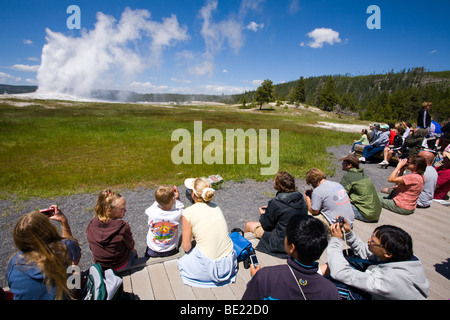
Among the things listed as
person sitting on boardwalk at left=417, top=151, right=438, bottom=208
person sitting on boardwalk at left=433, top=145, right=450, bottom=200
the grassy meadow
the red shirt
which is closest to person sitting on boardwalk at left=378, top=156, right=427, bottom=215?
the red shirt

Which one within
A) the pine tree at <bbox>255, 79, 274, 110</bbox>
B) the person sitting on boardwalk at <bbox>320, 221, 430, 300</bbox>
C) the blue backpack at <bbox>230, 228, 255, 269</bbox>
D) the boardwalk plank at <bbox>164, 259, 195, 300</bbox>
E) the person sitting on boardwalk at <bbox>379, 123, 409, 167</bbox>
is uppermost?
the pine tree at <bbox>255, 79, 274, 110</bbox>

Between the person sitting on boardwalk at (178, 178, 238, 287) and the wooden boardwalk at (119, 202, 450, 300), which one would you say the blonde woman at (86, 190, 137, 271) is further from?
the person sitting on boardwalk at (178, 178, 238, 287)

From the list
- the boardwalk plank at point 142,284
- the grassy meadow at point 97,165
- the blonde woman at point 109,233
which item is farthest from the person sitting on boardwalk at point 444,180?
the blonde woman at point 109,233

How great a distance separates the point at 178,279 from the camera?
9.83ft

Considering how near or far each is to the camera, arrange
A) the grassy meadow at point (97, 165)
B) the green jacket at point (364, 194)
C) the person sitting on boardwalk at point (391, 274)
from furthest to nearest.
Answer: the grassy meadow at point (97, 165) → the green jacket at point (364, 194) → the person sitting on boardwalk at point (391, 274)

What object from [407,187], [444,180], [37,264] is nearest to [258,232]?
[37,264]

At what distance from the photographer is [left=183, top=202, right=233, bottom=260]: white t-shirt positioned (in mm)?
2906

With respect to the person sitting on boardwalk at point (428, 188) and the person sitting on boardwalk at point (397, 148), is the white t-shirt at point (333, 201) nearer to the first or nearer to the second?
the person sitting on boardwalk at point (428, 188)

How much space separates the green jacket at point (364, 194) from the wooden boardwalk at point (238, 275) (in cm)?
29

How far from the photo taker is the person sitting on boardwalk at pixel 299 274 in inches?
69.1

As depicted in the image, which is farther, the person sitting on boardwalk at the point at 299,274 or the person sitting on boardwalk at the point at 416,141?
the person sitting on boardwalk at the point at 416,141

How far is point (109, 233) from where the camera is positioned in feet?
9.53

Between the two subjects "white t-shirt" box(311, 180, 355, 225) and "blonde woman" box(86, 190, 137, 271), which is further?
"white t-shirt" box(311, 180, 355, 225)

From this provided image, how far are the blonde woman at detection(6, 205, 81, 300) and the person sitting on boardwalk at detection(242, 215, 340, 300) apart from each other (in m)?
1.80
